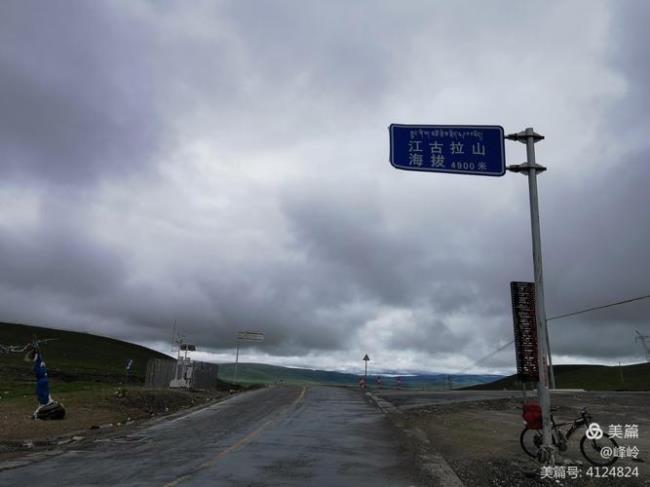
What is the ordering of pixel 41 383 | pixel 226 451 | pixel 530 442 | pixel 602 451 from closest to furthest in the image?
pixel 602 451 < pixel 226 451 < pixel 530 442 < pixel 41 383

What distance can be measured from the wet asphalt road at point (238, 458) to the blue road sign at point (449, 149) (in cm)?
553

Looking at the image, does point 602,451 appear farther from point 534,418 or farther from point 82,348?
point 82,348

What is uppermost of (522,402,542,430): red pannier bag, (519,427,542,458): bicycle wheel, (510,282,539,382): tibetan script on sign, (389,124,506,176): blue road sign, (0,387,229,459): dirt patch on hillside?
(389,124,506,176): blue road sign

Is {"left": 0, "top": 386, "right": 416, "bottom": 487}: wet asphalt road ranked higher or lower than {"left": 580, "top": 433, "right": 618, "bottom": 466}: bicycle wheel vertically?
lower

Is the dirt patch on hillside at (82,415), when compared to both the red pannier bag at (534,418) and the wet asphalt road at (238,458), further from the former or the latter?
the red pannier bag at (534,418)

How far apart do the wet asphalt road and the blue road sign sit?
18.1 feet

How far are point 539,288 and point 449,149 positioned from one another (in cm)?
295

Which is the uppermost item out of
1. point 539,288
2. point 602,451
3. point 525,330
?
point 539,288

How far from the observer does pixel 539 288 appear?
9477mm

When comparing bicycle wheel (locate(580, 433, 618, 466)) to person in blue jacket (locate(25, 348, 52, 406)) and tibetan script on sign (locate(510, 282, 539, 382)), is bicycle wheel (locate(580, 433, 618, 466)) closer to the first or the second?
tibetan script on sign (locate(510, 282, 539, 382))

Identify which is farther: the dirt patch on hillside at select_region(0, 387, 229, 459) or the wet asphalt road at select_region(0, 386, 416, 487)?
the dirt patch on hillside at select_region(0, 387, 229, 459)

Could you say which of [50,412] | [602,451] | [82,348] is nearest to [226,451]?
[602,451]

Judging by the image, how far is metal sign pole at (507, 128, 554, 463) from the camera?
921 cm

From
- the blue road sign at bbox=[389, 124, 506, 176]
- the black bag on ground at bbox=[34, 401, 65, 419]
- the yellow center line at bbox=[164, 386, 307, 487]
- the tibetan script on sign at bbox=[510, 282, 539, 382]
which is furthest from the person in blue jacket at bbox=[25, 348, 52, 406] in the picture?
the tibetan script on sign at bbox=[510, 282, 539, 382]
